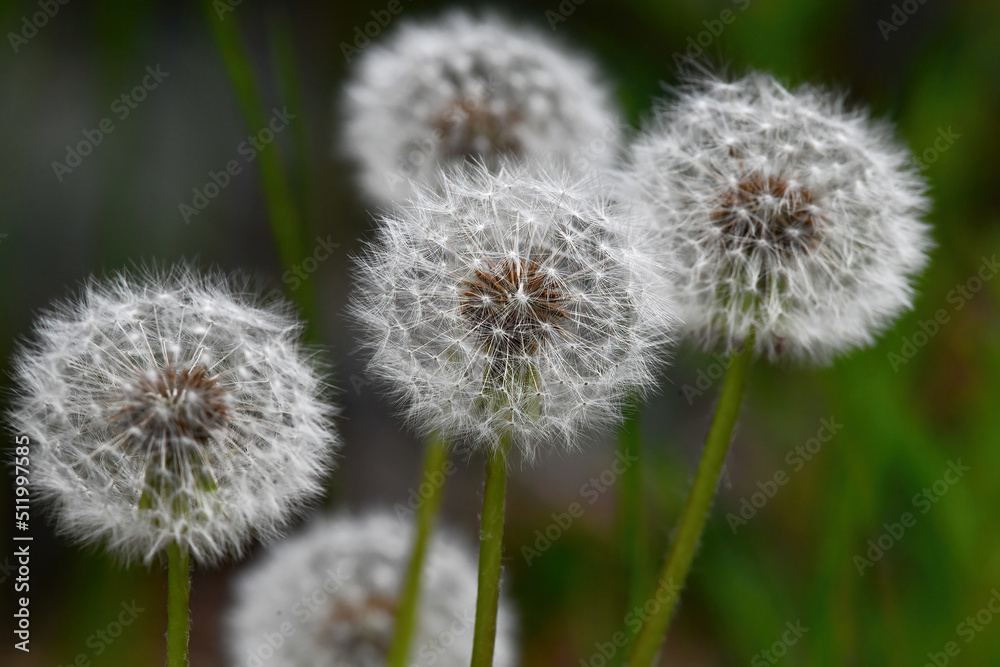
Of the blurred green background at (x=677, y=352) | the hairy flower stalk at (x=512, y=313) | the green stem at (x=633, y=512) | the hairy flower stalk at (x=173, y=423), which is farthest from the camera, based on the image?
the blurred green background at (x=677, y=352)

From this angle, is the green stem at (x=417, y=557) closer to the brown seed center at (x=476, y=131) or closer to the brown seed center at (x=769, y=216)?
the brown seed center at (x=769, y=216)

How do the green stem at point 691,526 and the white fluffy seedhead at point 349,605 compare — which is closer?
the green stem at point 691,526

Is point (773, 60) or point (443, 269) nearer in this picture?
point (443, 269)

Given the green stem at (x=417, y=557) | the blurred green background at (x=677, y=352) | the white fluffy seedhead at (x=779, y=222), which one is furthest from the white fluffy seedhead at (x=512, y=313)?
the blurred green background at (x=677, y=352)

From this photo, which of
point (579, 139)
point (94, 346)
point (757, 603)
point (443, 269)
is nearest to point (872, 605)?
point (757, 603)

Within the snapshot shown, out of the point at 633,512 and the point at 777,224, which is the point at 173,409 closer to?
the point at 633,512

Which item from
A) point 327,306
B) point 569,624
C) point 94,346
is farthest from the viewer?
point 327,306

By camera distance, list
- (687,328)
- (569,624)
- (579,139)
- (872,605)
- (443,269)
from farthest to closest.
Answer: (569,624), (872,605), (579,139), (687,328), (443,269)

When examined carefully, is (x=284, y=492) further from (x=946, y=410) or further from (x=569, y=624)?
(x=946, y=410)
